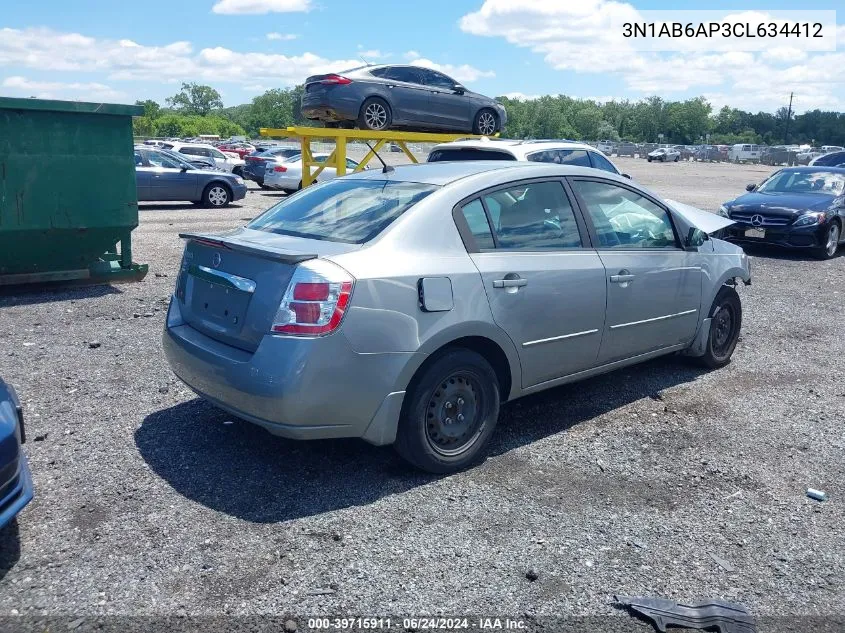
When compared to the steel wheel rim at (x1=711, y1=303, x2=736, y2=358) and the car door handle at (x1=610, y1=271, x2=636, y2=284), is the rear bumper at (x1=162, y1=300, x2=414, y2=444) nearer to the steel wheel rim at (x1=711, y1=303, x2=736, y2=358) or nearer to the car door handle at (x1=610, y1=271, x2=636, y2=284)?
the car door handle at (x1=610, y1=271, x2=636, y2=284)

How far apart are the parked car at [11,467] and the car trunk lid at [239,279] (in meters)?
1.11

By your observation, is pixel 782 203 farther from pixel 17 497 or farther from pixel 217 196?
pixel 17 497

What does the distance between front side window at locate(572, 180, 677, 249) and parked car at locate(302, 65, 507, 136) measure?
8852mm

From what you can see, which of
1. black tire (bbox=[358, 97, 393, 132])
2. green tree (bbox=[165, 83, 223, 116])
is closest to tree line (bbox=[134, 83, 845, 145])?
green tree (bbox=[165, 83, 223, 116])

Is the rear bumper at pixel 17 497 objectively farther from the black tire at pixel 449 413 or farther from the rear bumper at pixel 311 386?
the black tire at pixel 449 413

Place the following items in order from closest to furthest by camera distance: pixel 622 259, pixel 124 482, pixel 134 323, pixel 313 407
A: pixel 313 407
pixel 124 482
pixel 622 259
pixel 134 323

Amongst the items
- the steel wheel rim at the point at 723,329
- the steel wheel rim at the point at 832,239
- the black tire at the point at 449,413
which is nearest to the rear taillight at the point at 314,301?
the black tire at the point at 449,413

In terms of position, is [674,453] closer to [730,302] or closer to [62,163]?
[730,302]

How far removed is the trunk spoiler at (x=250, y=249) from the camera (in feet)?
12.9

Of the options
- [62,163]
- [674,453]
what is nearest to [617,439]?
[674,453]

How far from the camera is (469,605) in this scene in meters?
3.23

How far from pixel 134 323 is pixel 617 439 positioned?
477 cm

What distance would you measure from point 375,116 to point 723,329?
8911mm

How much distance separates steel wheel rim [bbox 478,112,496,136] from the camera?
1541 cm
